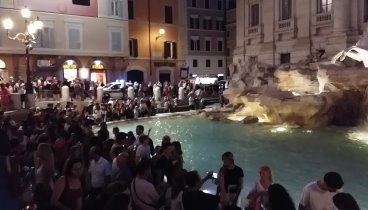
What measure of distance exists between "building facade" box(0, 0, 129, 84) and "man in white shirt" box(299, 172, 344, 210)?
93.4ft

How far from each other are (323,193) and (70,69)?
31.0m

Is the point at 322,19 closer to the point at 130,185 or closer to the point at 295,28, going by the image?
the point at 295,28

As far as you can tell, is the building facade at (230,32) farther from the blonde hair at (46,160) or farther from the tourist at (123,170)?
the blonde hair at (46,160)

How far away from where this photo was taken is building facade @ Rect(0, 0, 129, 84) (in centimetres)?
3058

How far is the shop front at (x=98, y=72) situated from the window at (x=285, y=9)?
50.0 ft

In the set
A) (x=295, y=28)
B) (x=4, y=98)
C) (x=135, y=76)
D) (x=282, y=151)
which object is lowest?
(x=282, y=151)

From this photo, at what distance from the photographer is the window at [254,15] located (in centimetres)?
3061

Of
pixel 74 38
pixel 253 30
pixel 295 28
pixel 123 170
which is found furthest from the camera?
pixel 74 38

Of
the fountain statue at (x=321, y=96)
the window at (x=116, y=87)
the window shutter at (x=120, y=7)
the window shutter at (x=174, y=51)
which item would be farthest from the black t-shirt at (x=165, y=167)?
the window shutter at (x=174, y=51)

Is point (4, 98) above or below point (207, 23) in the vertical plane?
below

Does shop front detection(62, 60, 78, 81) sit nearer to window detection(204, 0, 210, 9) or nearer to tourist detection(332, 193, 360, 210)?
window detection(204, 0, 210, 9)

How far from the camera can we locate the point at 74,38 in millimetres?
34000

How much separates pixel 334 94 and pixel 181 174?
13.9m

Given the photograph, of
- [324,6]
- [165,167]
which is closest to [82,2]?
[324,6]
